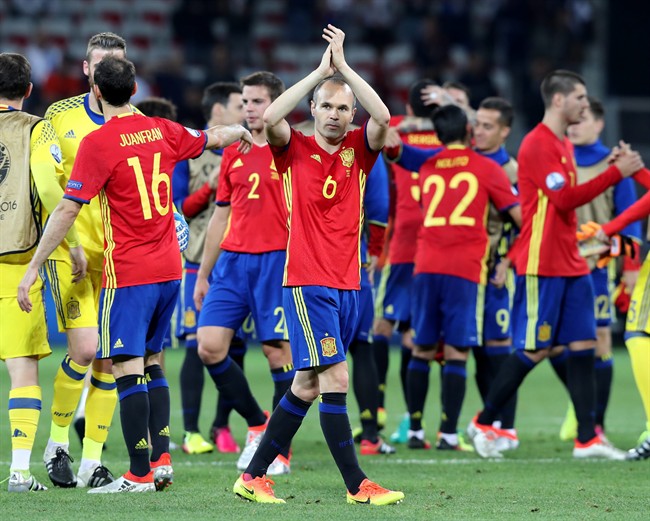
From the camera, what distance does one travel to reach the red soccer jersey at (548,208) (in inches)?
342

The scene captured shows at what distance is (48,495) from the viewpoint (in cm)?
672

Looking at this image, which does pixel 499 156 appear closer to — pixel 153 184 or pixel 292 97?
pixel 292 97

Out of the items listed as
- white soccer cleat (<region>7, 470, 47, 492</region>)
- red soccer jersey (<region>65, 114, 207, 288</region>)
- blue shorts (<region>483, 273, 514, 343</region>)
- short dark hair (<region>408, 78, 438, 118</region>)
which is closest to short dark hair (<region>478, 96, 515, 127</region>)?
short dark hair (<region>408, 78, 438, 118</region>)

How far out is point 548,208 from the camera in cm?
880

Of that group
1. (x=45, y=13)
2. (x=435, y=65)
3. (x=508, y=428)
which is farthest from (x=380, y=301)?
(x=45, y=13)

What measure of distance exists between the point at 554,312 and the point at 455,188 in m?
1.18

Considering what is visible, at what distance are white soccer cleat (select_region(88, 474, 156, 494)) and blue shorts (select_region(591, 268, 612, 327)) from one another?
Answer: 15.3 ft

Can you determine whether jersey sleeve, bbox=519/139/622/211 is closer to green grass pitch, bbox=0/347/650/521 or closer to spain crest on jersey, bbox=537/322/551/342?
spain crest on jersey, bbox=537/322/551/342

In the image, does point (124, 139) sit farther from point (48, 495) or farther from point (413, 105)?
point (413, 105)

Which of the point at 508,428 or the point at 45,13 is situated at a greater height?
the point at 45,13

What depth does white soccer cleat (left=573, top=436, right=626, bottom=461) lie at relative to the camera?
28.4 feet

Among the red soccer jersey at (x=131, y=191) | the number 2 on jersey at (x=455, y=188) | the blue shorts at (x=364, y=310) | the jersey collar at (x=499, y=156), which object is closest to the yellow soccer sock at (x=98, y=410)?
the red soccer jersey at (x=131, y=191)

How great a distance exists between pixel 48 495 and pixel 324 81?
105 inches

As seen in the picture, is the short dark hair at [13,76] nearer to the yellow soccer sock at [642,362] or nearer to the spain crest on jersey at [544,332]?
the spain crest on jersey at [544,332]
